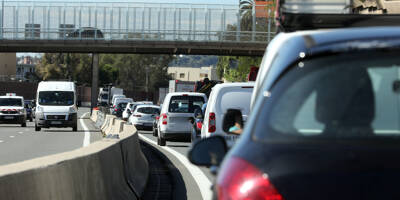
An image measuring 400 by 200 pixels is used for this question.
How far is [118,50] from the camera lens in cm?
8219

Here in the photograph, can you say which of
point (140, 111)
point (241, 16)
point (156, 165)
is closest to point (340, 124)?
point (156, 165)

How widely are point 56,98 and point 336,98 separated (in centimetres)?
4157

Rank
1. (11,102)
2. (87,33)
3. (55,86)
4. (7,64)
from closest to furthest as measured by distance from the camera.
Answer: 1. (55,86)
2. (11,102)
3. (87,33)
4. (7,64)

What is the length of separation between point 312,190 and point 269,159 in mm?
238

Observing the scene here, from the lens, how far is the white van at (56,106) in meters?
43.7

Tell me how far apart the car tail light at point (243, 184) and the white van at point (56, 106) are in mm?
40176

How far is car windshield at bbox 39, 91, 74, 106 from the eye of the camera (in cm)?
4495

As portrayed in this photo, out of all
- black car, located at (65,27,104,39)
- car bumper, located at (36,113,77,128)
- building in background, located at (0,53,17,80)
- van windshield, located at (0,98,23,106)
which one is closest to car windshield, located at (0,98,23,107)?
van windshield, located at (0,98,23,106)

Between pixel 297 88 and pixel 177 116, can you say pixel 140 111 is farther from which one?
pixel 297 88

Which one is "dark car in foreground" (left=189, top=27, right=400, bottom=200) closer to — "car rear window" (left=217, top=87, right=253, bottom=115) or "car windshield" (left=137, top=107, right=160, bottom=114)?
"car rear window" (left=217, top=87, right=253, bottom=115)

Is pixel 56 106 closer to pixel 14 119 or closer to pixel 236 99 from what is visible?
pixel 14 119

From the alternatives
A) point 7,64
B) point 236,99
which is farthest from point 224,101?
point 7,64

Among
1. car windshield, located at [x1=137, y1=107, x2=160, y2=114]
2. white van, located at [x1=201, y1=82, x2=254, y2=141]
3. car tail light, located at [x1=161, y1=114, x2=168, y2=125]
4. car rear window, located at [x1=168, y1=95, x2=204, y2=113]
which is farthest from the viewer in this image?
car windshield, located at [x1=137, y1=107, x2=160, y2=114]

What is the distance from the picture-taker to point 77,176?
27.6ft
